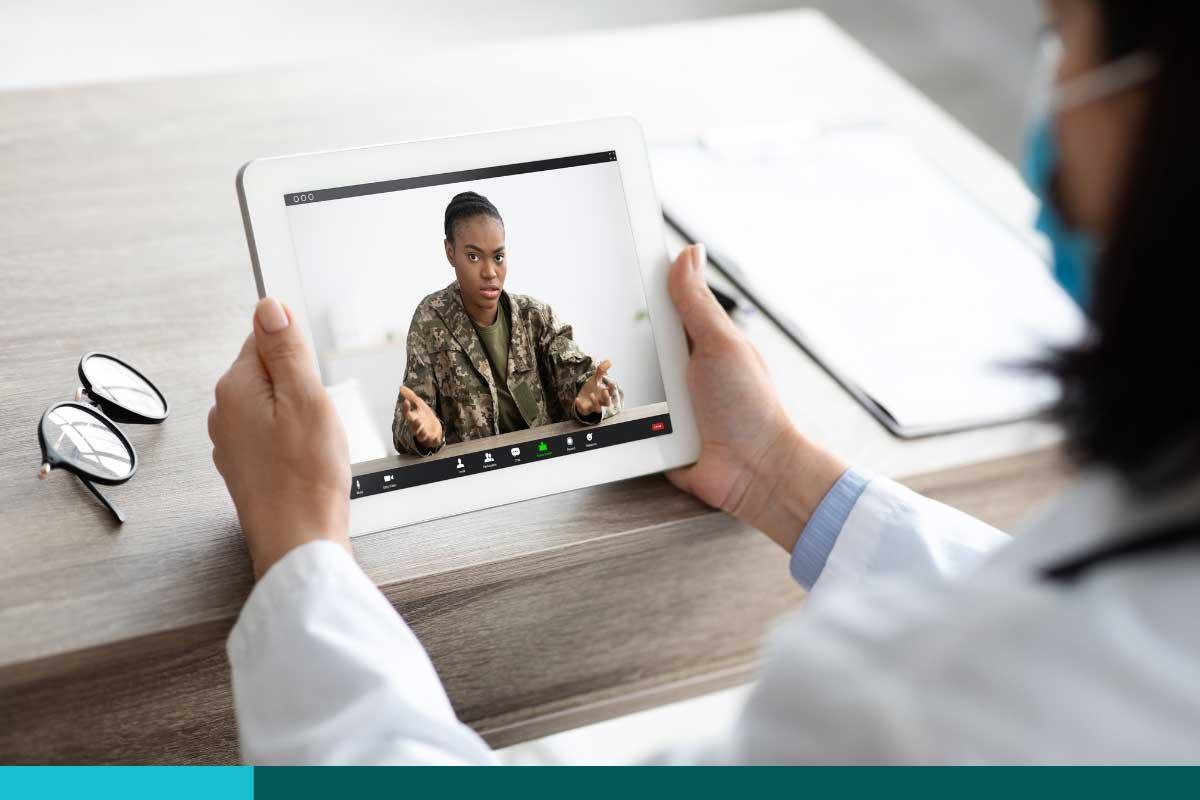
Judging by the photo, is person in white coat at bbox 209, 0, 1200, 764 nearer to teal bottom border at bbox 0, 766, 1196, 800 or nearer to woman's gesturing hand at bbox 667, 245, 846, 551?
teal bottom border at bbox 0, 766, 1196, 800

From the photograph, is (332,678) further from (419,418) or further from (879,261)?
(879,261)

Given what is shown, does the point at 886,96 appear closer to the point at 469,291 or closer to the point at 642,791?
the point at 469,291

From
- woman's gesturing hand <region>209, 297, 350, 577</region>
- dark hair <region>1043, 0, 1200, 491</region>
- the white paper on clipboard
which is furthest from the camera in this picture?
the white paper on clipboard

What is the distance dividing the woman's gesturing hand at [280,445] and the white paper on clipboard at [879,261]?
19.6 inches

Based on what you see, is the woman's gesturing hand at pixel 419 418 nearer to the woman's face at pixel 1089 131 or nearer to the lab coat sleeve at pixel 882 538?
the lab coat sleeve at pixel 882 538

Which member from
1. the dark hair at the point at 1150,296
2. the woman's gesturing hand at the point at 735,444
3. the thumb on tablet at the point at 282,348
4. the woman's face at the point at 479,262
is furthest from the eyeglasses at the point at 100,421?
the dark hair at the point at 1150,296

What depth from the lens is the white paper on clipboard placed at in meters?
1.01

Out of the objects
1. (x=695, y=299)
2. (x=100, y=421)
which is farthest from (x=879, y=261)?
(x=100, y=421)

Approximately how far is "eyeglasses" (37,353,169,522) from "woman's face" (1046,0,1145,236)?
663 millimetres

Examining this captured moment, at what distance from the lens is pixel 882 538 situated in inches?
32.3

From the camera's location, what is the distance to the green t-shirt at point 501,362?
2.72 ft

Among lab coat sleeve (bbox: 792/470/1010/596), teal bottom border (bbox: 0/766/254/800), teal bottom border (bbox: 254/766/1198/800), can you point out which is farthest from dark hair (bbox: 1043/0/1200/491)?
teal bottom border (bbox: 0/766/254/800)

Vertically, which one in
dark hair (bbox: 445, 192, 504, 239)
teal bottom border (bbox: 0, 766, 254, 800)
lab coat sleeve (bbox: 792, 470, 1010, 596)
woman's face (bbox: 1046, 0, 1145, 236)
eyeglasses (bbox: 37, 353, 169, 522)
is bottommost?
teal bottom border (bbox: 0, 766, 254, 800)

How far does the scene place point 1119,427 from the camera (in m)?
0.44
